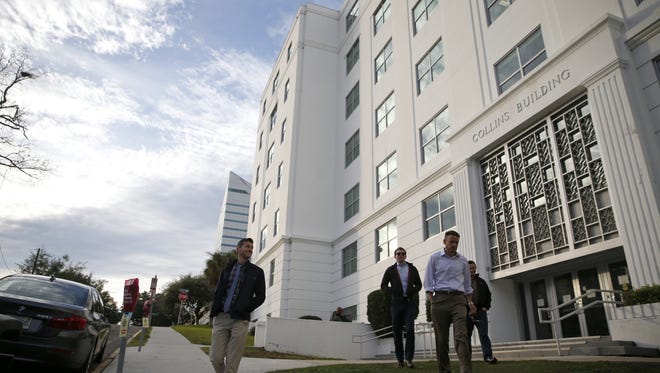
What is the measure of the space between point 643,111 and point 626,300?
3983 millimetres

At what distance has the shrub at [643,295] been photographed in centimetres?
787

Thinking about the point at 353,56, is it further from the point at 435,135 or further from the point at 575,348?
the point at 575,348

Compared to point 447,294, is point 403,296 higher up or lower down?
higher up

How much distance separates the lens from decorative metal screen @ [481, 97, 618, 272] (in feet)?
33.5

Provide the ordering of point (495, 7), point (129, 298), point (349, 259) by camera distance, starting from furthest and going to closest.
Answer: point (349, 259) → point (495, 7) → point (129, 298)

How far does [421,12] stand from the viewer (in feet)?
66.1

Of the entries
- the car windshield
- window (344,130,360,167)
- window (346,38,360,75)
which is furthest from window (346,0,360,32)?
the car windshield

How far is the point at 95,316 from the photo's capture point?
23.7ft

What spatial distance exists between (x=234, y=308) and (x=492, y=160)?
10.1 meters

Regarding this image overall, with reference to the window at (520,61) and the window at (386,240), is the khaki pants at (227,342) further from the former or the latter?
the window at (386,240)

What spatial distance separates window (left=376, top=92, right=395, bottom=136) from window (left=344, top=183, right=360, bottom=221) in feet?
10.9

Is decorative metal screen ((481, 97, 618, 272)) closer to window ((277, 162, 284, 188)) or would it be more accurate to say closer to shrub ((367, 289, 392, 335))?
shrub ((367, 289, 392, 335))

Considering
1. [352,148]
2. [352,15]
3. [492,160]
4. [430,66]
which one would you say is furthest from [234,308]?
[352,15]

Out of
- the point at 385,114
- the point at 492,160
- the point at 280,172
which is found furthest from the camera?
the point at 280,172
